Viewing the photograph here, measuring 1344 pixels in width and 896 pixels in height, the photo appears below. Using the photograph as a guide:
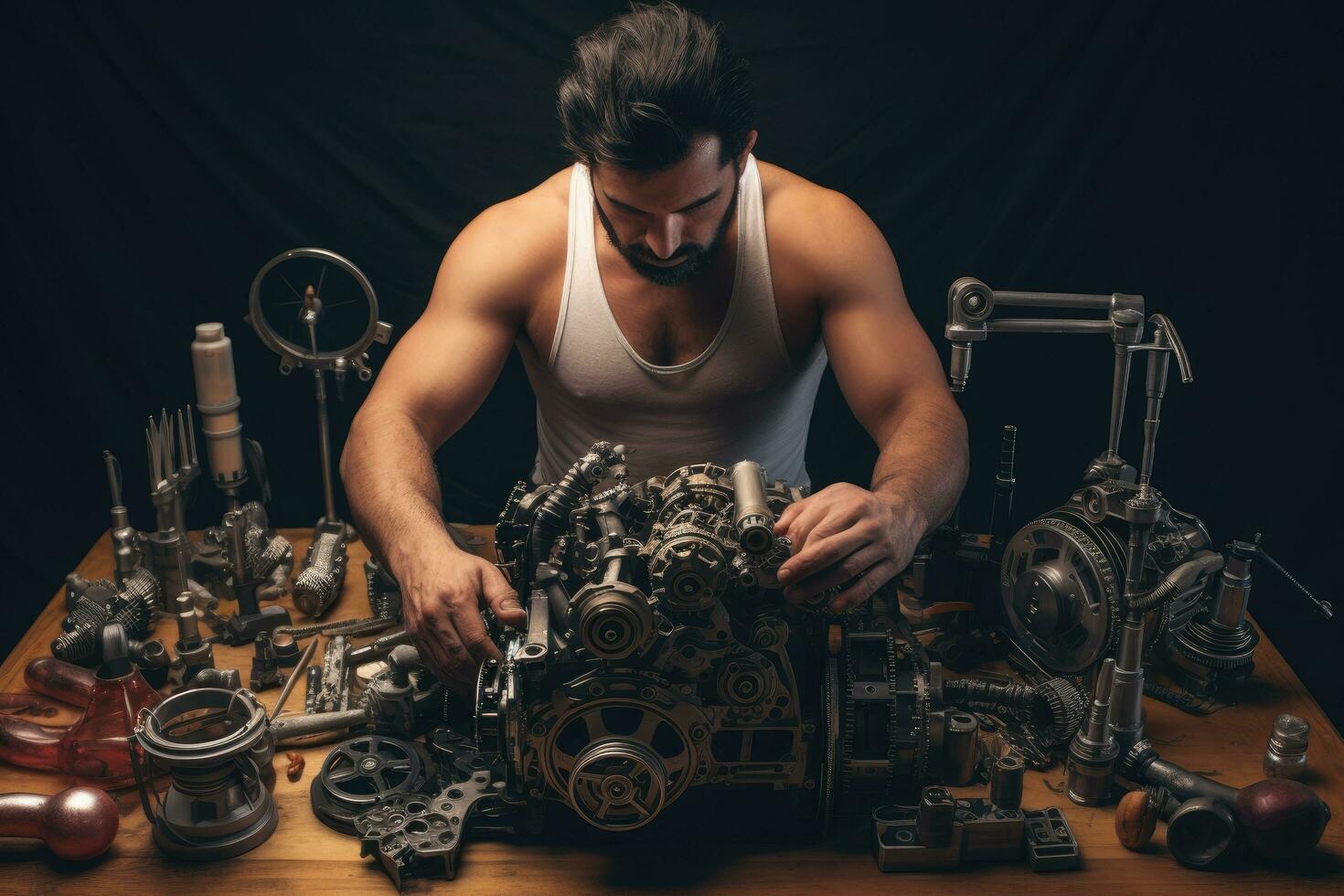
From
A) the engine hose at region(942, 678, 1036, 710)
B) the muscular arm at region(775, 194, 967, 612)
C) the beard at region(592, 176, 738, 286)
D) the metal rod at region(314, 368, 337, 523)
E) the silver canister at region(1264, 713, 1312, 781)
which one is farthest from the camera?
the metal rod at region(314, 368, 337, 523)

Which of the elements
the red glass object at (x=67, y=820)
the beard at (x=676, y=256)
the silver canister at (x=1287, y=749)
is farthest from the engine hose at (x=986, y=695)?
the red glass object at (x=67, y=820)

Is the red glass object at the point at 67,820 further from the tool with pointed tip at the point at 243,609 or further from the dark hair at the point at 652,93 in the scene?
the dark hair at the point at 652,93

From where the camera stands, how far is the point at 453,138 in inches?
125

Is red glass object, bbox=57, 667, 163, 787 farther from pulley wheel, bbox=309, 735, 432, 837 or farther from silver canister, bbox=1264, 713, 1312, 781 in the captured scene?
silver canister, bbox=1264, 713, 1312, 781

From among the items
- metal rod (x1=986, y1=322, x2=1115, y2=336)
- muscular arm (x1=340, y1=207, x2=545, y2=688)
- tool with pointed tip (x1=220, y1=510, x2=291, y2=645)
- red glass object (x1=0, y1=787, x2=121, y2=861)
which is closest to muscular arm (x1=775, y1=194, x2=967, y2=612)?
metal rod (x1=986, y1=322, x2=1115, y2=336)

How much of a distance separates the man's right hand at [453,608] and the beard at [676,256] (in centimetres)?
64

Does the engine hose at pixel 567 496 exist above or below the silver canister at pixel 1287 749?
above

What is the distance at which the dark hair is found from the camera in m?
2.32

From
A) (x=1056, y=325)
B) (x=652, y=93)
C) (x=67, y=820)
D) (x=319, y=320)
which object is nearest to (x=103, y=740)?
(x=67, y=820)

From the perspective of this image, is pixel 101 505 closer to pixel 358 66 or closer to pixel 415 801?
pixel 358 66

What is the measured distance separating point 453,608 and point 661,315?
825 mm

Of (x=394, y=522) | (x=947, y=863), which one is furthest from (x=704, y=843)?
Result: (x=394, y=522)

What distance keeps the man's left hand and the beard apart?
0.61 m

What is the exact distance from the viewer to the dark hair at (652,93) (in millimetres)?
2316
